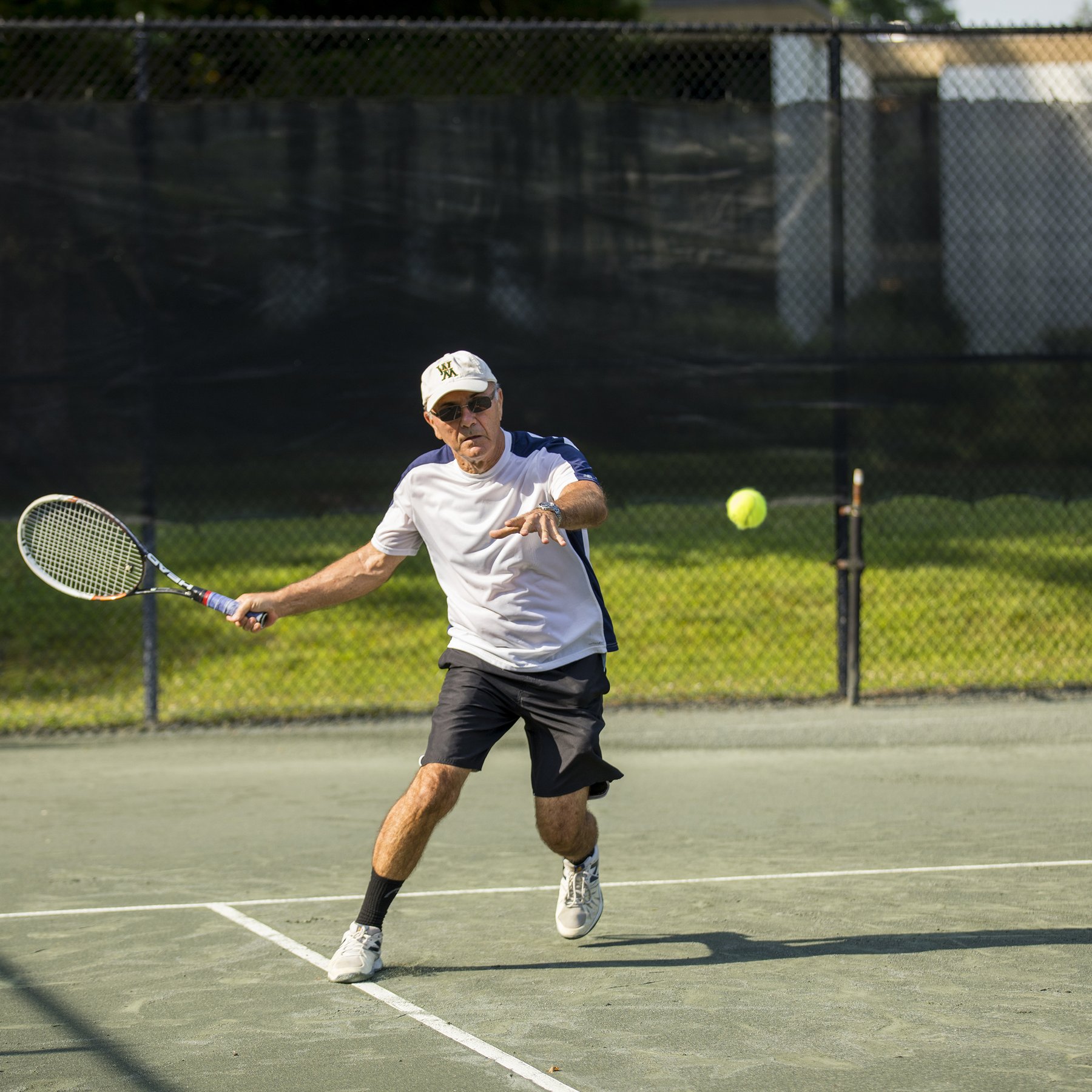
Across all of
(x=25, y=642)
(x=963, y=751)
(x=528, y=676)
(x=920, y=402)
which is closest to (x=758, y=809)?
(x=963, y=751)

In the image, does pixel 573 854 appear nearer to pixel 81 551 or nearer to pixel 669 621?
pixel 81 551

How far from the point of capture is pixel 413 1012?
4.06 metres

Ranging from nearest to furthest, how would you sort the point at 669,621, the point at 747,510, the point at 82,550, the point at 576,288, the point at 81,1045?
the point at 81,1045, the point at 82,550, the point at 747,510, the point at 576,288, the point at 669,621

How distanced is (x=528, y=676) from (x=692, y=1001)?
102 cm

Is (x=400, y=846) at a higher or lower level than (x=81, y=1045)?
higher

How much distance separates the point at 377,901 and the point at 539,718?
69cm

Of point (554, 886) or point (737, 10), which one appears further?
point (737, 10)

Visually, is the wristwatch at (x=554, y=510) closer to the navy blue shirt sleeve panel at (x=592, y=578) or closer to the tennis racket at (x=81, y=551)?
the navy blue shirt sleeve panel at (x=592, y=578)

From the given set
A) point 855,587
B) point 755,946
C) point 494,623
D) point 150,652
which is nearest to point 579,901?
point 755,946

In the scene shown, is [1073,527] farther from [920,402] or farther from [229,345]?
[229,345]

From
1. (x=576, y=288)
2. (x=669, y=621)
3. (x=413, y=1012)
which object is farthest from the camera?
(x=669, y=621)

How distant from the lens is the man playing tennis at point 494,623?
174 inches

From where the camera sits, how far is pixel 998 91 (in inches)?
324

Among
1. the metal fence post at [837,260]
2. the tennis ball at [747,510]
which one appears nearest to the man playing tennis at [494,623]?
the tennis ball at [747,510]
